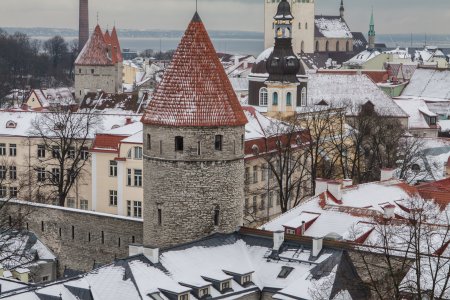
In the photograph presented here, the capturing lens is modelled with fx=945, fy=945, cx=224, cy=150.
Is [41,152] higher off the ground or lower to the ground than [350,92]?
lower

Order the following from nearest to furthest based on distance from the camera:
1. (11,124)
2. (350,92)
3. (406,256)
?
(406,256) < (11,124) < (350,92)

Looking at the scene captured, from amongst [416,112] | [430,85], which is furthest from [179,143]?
[430,85]

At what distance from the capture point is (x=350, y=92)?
6938 cm

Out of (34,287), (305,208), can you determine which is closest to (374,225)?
(305,208)

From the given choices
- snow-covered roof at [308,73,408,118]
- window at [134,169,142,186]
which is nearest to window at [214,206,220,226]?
window at [134,169,142,186]

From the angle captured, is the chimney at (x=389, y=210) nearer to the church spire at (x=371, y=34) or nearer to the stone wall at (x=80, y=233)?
the stone wall at (x=80, y=233)

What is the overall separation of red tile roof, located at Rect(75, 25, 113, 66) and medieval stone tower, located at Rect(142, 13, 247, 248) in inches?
2182

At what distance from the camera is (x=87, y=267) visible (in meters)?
36.2

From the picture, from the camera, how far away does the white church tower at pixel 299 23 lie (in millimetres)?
106750

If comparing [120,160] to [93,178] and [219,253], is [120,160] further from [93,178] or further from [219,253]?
[219,253]

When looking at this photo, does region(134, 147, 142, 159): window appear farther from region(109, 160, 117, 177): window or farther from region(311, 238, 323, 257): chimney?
region(311, 238, 323, 257): chimney

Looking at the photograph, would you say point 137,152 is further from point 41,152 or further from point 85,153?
point 41,152

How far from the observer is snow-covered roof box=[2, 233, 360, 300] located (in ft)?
81.2

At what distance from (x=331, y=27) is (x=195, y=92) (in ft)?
373
